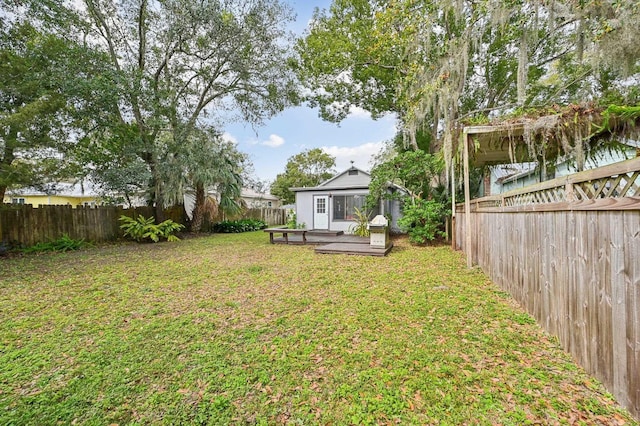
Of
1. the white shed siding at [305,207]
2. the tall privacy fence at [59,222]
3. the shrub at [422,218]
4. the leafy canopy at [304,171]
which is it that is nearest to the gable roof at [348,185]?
A: the white shed siding at [305,207]

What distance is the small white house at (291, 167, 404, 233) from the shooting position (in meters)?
11.5

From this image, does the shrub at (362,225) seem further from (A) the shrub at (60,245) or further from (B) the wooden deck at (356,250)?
(A) the shrub at (60,245)

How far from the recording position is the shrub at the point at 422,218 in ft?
26.0

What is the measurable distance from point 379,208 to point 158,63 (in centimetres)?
1002

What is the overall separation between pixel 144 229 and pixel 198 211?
274 cm

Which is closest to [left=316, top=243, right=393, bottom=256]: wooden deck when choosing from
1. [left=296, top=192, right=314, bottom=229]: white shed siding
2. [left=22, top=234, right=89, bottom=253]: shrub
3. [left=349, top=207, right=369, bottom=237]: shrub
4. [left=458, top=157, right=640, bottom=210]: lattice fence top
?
[left=349, top=207, right=369, bottom=237]: shrub

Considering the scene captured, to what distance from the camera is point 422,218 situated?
8188 mm

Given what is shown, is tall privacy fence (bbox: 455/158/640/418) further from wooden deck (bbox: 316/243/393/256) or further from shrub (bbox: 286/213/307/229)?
shrub (bbox: 286/213/307/229)

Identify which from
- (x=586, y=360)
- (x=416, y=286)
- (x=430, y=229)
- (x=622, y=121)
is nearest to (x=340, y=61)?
(x=430, y=229)

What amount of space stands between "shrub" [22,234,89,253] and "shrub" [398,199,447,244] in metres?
10.0

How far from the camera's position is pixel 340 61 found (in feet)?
32.0

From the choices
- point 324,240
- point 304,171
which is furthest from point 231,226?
point 304,171

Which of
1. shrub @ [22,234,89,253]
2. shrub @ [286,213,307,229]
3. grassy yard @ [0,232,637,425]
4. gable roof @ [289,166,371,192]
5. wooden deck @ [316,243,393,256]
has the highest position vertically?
gable roof @ [289,166,371,192]

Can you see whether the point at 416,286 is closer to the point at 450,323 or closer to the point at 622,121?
the point at 450,323
